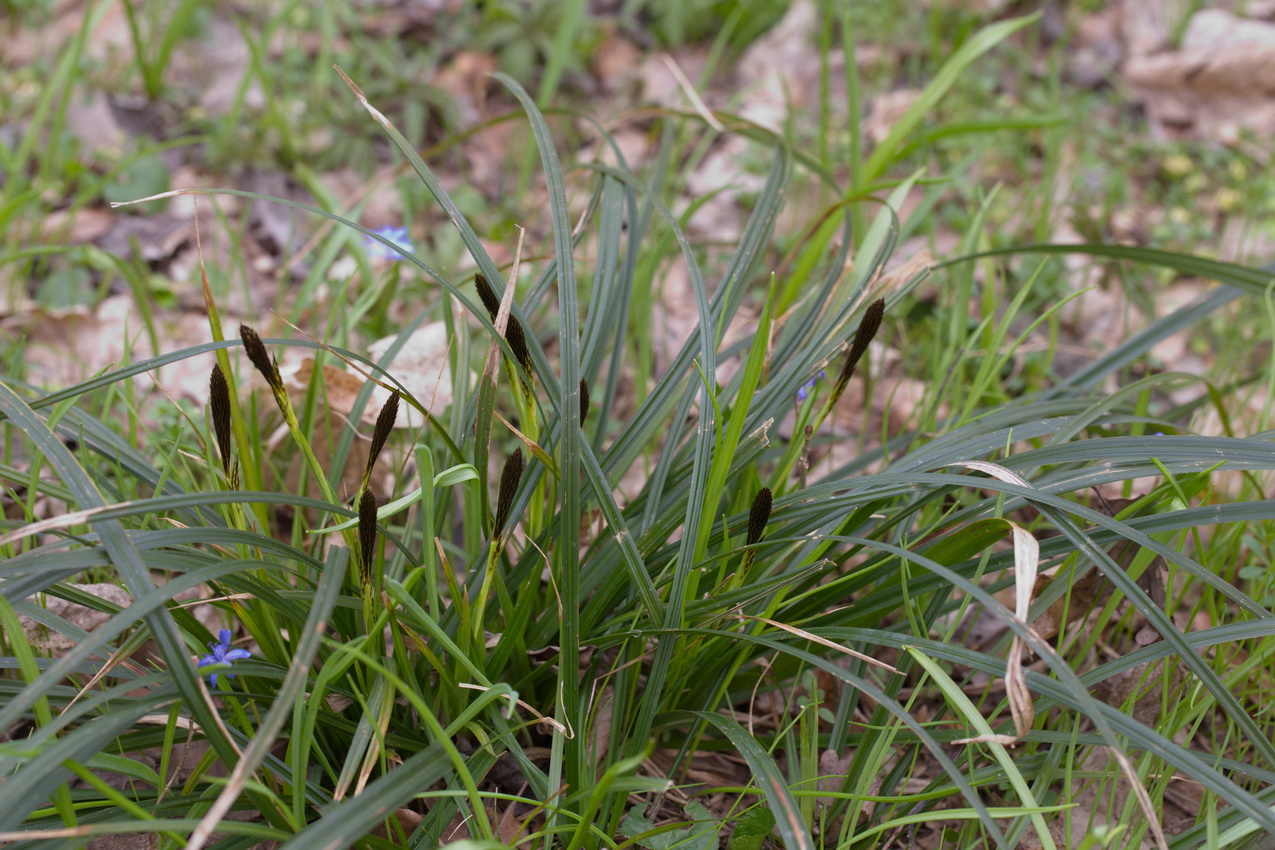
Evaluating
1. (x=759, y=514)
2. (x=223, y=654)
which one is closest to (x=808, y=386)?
(x=759, y=514)

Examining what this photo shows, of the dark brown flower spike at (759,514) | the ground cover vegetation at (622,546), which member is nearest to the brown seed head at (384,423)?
the ground cover vegetation at (622,546)

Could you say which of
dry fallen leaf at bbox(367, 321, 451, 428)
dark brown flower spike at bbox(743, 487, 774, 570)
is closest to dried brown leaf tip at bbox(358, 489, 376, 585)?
dark brown flower spike at bbox(743, 487, 774, 570)

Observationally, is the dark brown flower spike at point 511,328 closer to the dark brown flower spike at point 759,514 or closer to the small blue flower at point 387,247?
the dark brown flower spike at point 759,514

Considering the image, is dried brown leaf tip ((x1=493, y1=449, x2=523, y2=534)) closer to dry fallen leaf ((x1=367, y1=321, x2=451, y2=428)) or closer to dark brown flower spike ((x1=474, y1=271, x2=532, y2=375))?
dark brown flower spike ((x1=474, y1=271, x2=532, y2=375))

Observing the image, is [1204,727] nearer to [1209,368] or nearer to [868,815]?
[868,815]

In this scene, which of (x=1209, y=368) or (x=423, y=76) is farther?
(x=423, y=76)

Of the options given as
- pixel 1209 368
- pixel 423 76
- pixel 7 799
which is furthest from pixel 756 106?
pixel 7 799
